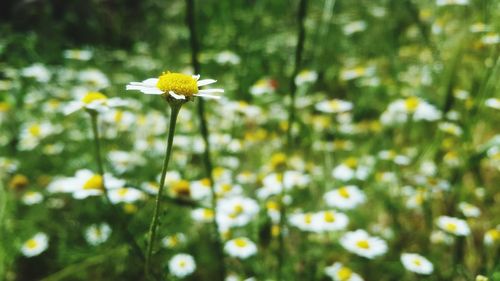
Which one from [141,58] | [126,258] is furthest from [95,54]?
[126,258]

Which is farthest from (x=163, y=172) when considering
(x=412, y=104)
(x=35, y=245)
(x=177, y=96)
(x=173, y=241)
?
(x=412, y=104)

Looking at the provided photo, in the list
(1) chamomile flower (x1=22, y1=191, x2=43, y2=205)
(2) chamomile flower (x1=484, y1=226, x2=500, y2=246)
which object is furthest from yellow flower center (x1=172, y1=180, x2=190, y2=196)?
(2) chamomile flower (x1=484, y1=226, x2=500, y2=246)

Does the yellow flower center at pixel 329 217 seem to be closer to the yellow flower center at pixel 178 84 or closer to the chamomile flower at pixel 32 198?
the yellow flower center at pixel 178 84

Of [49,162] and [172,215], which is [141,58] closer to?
[49,162]

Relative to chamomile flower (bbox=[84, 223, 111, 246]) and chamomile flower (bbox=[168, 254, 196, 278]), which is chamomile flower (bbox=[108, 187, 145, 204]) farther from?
chamomile flower (bbox=[168, 254, 196, 278])

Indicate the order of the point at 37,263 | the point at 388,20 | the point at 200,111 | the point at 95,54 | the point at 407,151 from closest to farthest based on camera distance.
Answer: the point at 200,111 → the point at 37,263 → the point at 407,151 → the point at 388,20 → the point at 95,54

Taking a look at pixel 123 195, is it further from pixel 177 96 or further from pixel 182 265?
pixel 177 96

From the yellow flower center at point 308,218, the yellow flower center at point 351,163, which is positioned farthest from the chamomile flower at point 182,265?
the yellow flower center at point 351,163
